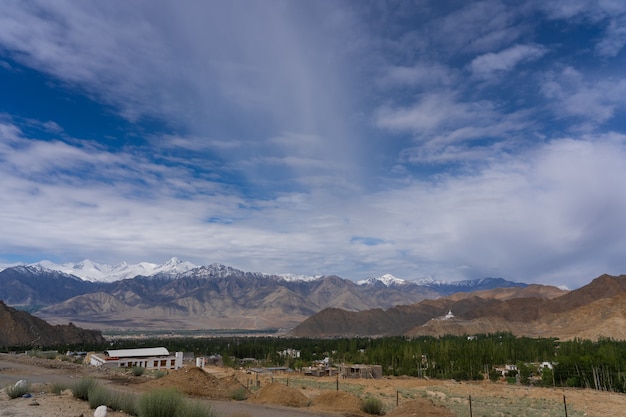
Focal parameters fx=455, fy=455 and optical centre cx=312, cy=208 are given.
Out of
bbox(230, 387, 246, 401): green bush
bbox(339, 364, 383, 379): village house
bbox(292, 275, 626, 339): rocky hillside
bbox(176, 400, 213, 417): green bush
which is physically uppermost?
bbox(292, 275, 626, 339): rocky hillside

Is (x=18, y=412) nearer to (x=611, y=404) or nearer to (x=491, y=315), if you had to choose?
(x=611, y=404)

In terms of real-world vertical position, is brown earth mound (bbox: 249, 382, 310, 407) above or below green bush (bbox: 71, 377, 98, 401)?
below

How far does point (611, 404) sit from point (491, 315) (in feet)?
535

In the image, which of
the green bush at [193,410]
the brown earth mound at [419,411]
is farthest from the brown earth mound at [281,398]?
the green bush at [193,410]

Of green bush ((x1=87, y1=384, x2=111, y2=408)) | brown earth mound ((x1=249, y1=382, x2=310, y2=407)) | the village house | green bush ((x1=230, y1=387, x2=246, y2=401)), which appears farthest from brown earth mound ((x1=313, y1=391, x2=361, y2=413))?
the village house

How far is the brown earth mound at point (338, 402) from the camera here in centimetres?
2761

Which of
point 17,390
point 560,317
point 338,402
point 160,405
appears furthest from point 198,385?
point 560,317

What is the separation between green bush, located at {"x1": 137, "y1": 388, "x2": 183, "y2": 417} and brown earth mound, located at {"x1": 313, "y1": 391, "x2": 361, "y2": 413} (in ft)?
48.2

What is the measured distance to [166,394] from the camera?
15180 mm

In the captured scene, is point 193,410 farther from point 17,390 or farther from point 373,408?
point 373,408

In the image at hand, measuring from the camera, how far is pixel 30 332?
13138cm

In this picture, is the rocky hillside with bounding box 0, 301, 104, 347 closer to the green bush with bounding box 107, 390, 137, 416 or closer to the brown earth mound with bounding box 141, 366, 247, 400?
the brown earth mound with bounding box 141, 366, 247, 400

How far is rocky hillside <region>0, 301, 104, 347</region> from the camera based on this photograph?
124m

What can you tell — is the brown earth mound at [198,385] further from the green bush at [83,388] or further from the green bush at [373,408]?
the green bush at [83,388]
